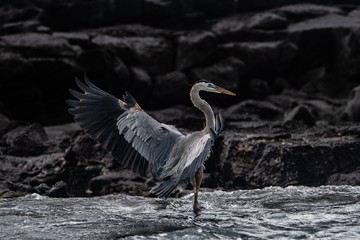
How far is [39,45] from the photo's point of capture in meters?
17.8

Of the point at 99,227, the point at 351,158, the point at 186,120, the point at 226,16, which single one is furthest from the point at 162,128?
the point at 226,16

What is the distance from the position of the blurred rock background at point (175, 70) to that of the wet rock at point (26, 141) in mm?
27

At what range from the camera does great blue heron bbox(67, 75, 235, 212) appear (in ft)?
25.9

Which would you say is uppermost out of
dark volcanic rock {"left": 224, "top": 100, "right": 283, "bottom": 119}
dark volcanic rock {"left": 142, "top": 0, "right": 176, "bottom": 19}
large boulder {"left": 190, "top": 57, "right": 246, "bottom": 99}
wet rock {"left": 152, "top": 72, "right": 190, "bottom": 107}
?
dark volcanic rock {"left": 142, "top": 0, "right": 176, "bottom": 19}

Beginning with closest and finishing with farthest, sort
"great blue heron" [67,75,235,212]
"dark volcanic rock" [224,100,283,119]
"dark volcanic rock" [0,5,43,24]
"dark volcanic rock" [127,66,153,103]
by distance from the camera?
"great blue heron" [67,75,235,212], "dark volcanic rock" [224,100,283,119], "dark volcanic rock" [127,66,153,103], "dark volcanic rock" [0,5,43,24]

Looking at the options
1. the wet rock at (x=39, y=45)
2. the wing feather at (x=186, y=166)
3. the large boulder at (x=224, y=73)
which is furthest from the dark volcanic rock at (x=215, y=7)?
the wing feather at (x=186, y=166)

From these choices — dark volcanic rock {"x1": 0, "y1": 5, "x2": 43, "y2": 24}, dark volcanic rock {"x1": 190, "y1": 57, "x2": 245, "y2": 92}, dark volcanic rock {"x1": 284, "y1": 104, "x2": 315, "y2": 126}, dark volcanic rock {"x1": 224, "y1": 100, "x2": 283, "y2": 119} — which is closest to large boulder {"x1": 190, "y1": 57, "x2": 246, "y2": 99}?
dark volcanic rock {"x1": 190, "y1": 57, "x2": 245, "y2": 92}

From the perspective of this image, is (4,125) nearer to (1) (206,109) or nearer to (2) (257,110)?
(2) (257,110)

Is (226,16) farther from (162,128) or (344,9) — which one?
(162,128)

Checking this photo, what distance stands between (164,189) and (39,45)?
1152cm

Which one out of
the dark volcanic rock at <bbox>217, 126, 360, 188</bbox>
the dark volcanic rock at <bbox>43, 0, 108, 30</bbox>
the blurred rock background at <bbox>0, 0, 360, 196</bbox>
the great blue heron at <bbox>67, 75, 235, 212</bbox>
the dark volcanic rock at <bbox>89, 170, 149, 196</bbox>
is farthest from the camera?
the dark volcanic rock at <bbox>43, 0, 108, 30</bbox>

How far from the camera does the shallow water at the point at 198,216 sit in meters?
6.80

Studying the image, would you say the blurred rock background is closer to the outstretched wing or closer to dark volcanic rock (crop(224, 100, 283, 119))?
dark volcanic rock (crop(224, 100, 283, 119))

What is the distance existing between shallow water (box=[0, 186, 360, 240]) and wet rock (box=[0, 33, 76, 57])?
8936mm
